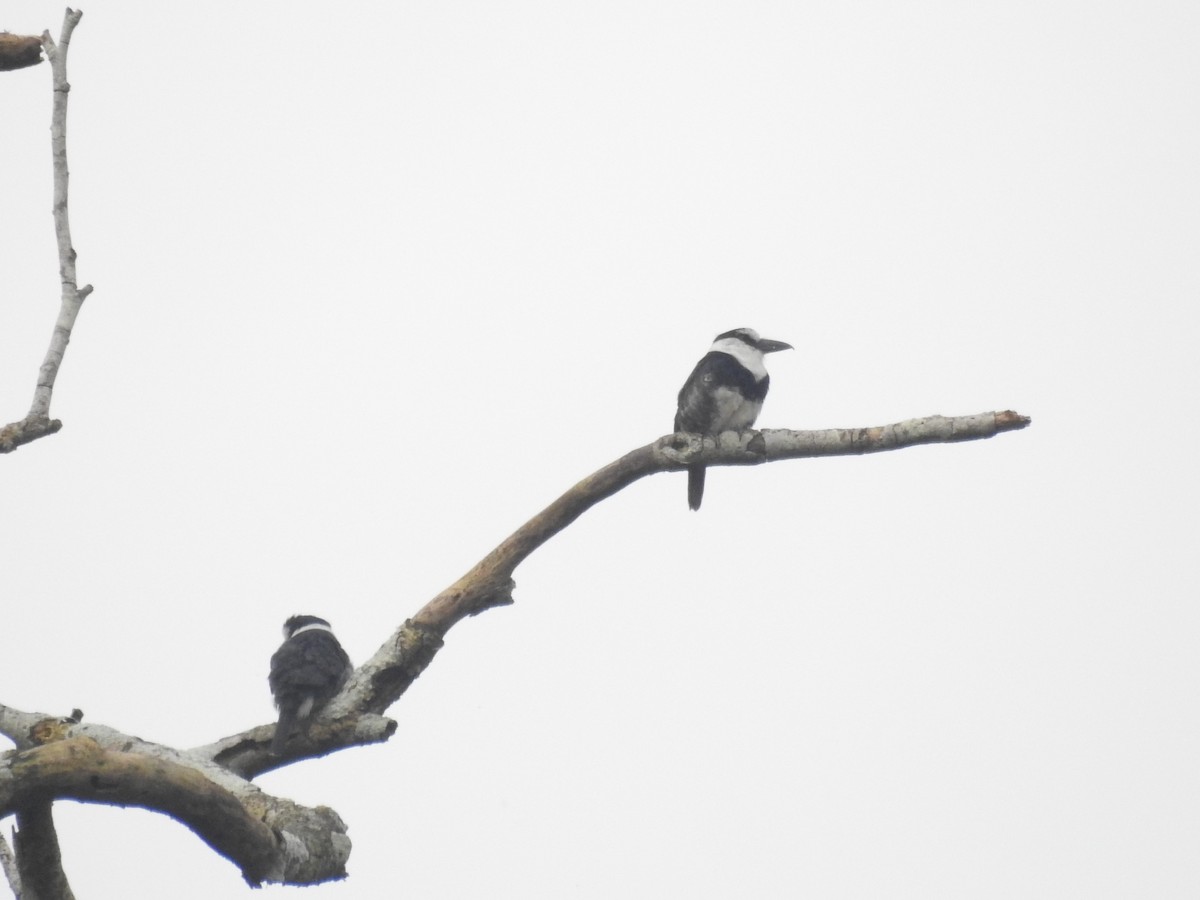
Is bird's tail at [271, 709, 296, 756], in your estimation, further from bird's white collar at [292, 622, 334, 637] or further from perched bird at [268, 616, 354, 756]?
bird's white collar at [292, 622, 334, 637]

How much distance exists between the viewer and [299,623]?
248 inches

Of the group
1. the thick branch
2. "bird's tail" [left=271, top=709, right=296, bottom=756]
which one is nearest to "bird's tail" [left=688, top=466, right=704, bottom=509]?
"bird's tail" [left=271, top=709, right=296, bottom=756]

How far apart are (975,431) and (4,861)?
2.88m

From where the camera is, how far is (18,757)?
6.43 feet

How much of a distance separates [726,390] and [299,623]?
2.58 metres

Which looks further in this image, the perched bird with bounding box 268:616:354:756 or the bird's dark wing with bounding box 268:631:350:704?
the bird's dark wing with bounding box 268:631:350:704

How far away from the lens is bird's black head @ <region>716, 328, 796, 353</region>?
6.93 meters

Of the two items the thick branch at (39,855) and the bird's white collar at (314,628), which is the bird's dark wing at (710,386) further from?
the thick branch at (39,855)

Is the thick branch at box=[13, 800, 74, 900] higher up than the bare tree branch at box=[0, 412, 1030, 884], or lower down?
lower down

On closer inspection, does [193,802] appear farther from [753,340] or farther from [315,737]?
[753,340]

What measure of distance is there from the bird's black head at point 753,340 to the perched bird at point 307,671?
2.87 meters

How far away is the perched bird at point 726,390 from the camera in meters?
6.47

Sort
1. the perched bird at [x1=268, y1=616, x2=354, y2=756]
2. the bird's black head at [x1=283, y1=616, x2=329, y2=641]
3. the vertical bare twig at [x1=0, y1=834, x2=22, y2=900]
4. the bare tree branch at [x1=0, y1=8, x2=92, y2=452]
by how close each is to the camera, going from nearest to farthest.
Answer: the vertical bare twig at [x1=0, y1=834, x2=22, y2=900], the bare tree branch at [x1=0, y1=8, x2=92, y2=452], the perched bird at [x1=268, y1=616, x2=354, y2=756], the bird's black head at [x1=283, y1=616, x2=329, y2=641]

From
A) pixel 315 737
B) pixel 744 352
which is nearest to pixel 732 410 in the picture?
pixel 744 352
